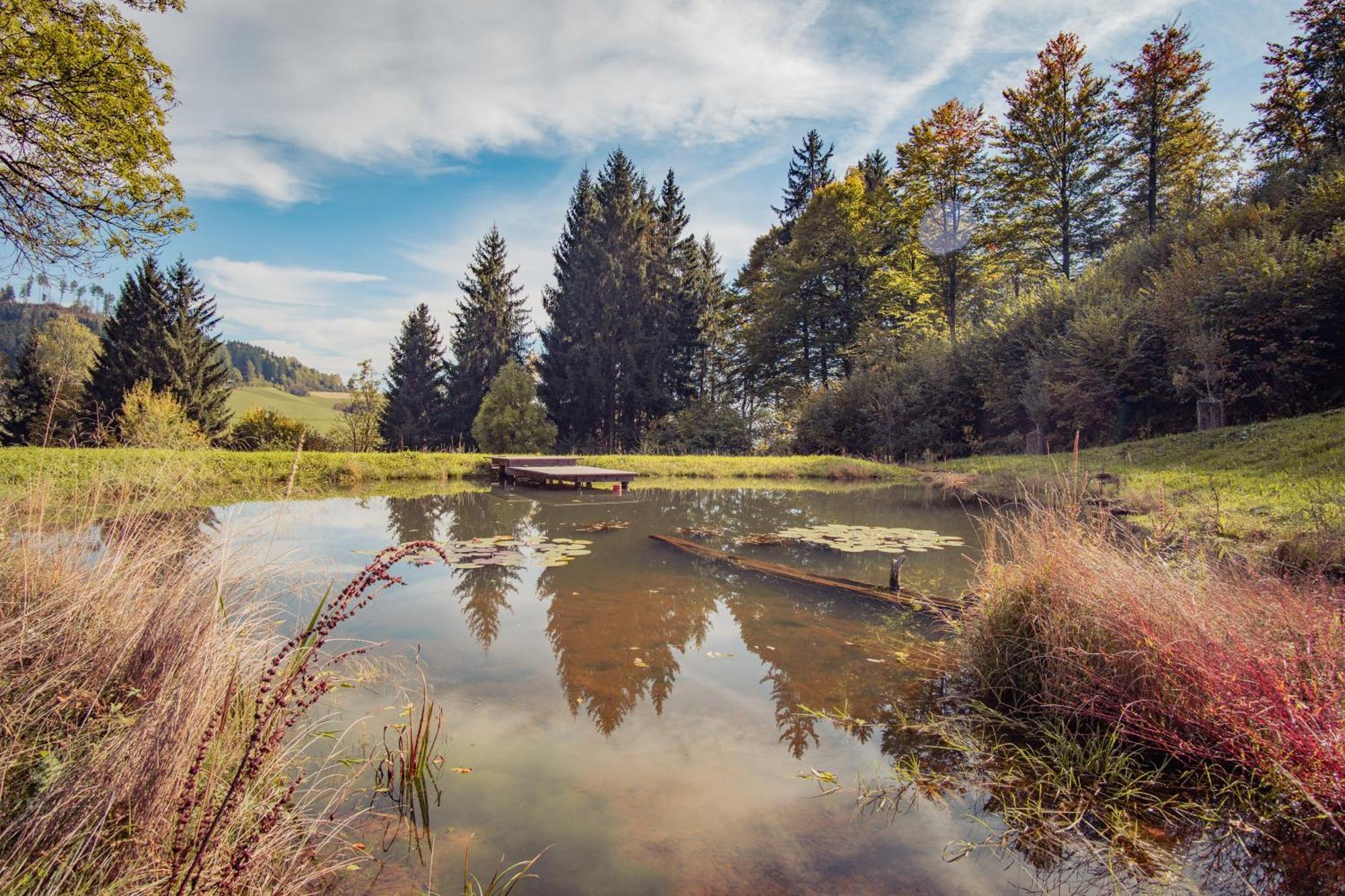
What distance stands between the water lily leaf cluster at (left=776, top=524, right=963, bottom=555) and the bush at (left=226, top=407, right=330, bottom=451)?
16.8 meters

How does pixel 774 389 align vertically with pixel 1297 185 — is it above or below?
below

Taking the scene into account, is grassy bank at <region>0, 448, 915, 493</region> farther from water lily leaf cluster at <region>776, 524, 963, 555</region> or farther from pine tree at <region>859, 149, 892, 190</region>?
pine tree at <region>859, 149, 892, 190</region>

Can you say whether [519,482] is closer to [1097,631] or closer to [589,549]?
[589,549]

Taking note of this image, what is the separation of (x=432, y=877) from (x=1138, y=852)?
2.32 metres

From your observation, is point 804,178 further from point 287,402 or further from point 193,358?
point 287,402

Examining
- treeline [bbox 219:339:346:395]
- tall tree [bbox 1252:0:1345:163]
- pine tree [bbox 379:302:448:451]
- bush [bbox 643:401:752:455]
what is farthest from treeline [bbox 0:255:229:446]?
treeline [bbox 219:339:346:395]

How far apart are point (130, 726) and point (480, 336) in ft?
100

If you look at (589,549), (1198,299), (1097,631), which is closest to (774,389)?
(1198,299)

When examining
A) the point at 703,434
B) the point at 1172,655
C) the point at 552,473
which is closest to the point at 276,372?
the point at 703,434

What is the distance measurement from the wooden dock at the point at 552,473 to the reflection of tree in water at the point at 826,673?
8.31m

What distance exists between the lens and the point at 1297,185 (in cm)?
1619

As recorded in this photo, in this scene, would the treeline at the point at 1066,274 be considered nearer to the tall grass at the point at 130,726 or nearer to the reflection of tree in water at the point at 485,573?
the reflection of tree in water at the point at 485,573

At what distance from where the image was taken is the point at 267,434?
2225cm

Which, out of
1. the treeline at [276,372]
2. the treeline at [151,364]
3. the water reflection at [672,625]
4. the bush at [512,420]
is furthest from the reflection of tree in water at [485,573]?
the treeline at [276,372]
